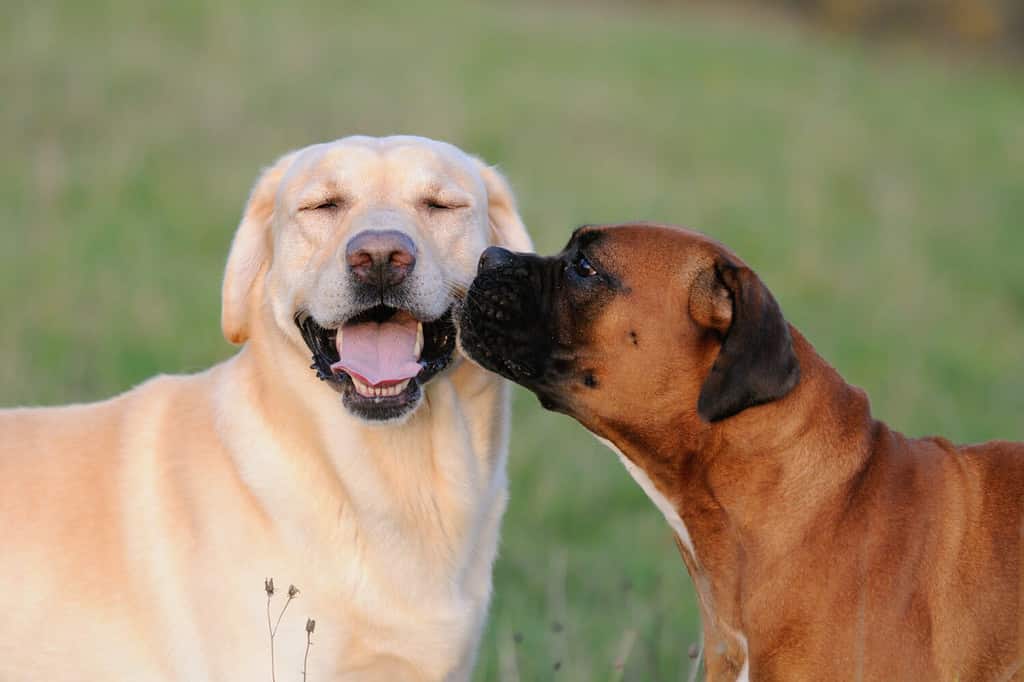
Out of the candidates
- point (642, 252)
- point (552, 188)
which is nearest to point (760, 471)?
point (642, 252)

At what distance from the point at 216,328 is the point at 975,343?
7807 mm

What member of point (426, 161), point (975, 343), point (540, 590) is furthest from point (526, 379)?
point (975, 343)

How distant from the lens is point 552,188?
14.9 metres

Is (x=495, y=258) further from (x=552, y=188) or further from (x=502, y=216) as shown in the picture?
(x=552, y=188)

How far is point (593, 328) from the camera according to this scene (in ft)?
14.6

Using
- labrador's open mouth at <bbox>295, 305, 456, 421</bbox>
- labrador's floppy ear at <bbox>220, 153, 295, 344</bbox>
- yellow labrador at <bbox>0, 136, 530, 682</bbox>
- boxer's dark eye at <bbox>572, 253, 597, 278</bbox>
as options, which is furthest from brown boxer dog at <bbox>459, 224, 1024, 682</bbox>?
labrador's floppy ear at <bbox>220, 153, 295, 344</bbox>

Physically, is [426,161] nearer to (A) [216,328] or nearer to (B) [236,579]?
(B) [236,579]

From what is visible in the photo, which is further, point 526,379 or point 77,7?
point 77,7

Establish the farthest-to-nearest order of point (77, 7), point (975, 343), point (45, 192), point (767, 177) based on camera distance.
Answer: point (767, 177) → point (77, 7) → point (975, 343) → point (45, 192)

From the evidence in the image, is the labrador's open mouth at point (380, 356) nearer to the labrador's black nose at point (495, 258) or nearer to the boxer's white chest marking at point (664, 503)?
the labrador's black nose at point (495, 258)

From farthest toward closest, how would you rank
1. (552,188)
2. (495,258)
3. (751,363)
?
→ (552,188) → (495,258) → (751,363)

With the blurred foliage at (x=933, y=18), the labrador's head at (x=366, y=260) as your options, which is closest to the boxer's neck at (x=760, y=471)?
the labrador's head at (x=366, y=260)

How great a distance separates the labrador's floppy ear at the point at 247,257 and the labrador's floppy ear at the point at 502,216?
730 mm

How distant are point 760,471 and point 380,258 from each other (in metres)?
1.39
